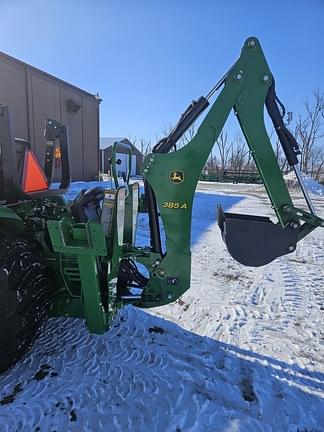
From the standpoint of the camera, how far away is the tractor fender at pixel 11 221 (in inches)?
87.1

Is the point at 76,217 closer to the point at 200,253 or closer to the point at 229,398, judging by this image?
the point at 229,398

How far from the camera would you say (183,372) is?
2.36m

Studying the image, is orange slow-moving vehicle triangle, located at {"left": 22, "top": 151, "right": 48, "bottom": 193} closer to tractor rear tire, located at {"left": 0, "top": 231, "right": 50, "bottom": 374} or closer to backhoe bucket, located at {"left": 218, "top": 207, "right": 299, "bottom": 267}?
tractor rear tire, located at {"left": 0, "top": 231, "right": 50, "bottom": 374}

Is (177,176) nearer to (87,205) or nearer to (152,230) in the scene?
(152,230)

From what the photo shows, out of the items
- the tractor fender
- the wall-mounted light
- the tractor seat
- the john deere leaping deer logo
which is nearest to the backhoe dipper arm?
the john deere leaping deer logo

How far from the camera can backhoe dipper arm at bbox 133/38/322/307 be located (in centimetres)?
231

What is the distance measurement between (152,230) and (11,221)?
110cm

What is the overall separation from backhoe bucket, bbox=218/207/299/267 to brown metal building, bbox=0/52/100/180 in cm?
1008

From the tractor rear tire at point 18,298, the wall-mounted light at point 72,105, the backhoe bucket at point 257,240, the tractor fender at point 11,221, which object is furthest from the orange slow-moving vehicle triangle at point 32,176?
the wall-mounted light at point 72,105

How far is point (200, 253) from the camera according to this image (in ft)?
18.1

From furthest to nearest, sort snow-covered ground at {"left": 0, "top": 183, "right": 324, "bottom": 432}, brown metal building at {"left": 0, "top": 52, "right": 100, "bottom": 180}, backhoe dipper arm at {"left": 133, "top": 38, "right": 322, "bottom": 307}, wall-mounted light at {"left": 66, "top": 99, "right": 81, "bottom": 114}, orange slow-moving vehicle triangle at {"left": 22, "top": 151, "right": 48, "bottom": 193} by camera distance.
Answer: wall-mounted light at {"left": 66, "top": 99, "right": 81, "bottom": 114} → brown metal building at {"left": 0, "top": 52, "right": 100, "bottom": 180} → orange slow-moving vehicle triangle at {"left": 22, "top": 151, "right": 48, "bottom": 193} → backhoe dipper arm at {"left": 133, "top": 38, "right": 322, "bottom": 307} → snow-covered ground at {"left": 0, "top": 183, "right": 324, "bottom": 432}

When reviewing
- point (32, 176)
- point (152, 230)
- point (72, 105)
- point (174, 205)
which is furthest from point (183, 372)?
point (72, 105)

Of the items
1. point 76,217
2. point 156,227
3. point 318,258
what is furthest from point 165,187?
point 318,258

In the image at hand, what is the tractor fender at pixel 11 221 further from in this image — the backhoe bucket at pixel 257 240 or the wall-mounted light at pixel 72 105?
the wall-mounted light at pixel 72 105
